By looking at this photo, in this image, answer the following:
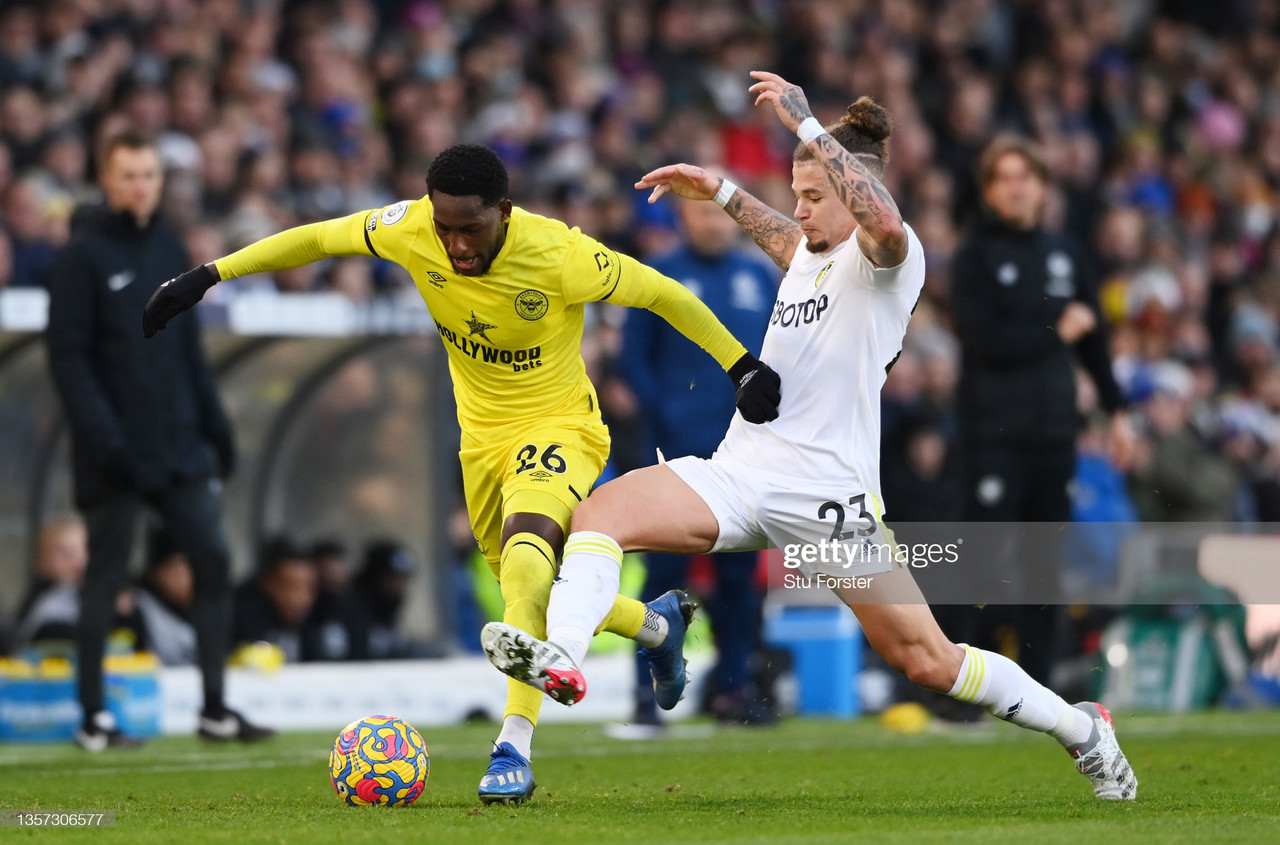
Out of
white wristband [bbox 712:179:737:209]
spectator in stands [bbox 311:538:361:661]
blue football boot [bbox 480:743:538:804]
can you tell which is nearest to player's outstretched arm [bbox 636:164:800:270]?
white wristband [bbox 712:179:737:209]

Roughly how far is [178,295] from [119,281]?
8.80 feet

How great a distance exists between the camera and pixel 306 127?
46.0ft

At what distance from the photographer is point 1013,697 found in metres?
6.24

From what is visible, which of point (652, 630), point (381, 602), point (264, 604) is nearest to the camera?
point (652, 630)

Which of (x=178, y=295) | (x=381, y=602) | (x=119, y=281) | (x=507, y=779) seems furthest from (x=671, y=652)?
(x=381, y=602)

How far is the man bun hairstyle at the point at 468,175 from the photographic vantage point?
610 centimetres

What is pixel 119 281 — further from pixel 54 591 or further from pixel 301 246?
pixel 301 246

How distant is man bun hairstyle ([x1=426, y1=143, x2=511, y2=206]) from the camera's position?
20.0 feet

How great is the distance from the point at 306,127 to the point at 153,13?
1.41 metres

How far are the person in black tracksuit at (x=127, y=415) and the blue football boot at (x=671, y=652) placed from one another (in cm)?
300

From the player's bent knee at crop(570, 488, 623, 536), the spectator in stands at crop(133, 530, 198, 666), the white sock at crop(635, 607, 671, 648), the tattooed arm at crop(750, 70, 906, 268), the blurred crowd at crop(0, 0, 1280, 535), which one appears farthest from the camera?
the blurred crowd at crop(0, 0, 1280, 535)

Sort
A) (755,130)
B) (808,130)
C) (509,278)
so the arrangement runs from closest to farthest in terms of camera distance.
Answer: (808,130) < (509,278) < (755,130)

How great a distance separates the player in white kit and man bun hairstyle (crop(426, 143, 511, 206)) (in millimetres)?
903

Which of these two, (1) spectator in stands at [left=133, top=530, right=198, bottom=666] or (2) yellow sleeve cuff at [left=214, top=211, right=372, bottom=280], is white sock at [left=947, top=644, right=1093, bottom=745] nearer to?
(2) yellow sleeve cuff at [left=214, top=211, right=372, bottom=280]
